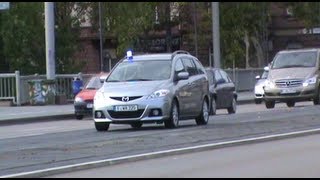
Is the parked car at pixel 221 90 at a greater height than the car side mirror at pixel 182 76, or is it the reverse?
the car side mirror at pixel 182 76

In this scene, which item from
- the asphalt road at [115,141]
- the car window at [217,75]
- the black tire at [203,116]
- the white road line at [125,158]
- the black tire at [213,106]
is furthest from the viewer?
the car window at [217,75]

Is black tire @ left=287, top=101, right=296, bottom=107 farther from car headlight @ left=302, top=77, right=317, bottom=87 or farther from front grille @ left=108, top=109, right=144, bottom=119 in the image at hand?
front grille @ left=108, top=109, right=144, bottom=119

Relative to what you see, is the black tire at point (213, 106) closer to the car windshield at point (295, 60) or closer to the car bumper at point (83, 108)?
the car windshield at point (295, 60)

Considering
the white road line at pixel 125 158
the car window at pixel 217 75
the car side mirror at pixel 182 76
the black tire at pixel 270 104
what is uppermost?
→ the car side mirror at pixel 182 76

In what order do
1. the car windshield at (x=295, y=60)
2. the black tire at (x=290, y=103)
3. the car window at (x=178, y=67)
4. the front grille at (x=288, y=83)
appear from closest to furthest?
the car window at (x=178, y=67) → the front grille at (x=288, y=83) → the car windshield at (x=295, y=60) → the black tire at (x=290, y=103)

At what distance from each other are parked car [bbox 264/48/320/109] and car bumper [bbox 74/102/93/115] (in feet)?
19.9

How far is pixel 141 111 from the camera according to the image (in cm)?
1852

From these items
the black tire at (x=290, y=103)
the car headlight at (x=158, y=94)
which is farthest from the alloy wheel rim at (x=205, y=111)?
the black tire at (x=290, y=103)

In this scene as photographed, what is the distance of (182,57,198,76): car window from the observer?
2038 centimetres

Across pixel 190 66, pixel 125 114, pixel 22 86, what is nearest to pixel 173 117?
pixel 125 114

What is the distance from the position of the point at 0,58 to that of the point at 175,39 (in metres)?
14.5

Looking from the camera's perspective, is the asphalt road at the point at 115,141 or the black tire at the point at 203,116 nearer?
the asphalt road at the point at 115,141

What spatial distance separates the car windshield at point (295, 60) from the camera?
29.0 metres

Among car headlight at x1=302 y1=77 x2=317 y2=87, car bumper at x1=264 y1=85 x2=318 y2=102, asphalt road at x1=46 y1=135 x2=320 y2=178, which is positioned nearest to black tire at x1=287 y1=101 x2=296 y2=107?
car bumper at x1=264 y1=85 x2=318 y2=102
